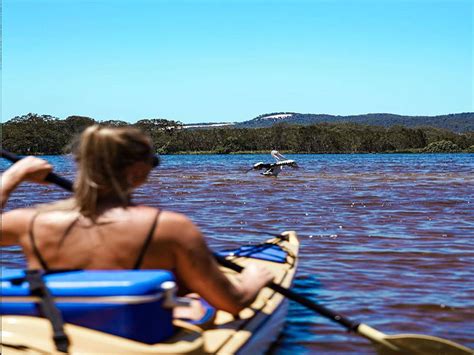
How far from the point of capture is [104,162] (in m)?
3.15

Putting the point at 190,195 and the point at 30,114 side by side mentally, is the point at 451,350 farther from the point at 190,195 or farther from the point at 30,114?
the point at 30,114

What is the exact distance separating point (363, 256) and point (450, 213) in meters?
5.79

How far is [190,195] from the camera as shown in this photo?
20.0 m

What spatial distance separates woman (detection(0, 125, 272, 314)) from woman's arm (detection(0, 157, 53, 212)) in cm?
28

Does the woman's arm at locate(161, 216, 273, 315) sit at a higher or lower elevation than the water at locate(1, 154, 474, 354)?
higher

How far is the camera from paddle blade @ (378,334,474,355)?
15.2ft

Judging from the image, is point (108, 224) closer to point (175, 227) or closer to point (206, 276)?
point (175, 227)

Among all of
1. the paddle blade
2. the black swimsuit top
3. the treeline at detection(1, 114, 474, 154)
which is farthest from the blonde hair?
the treeline at detection(1, 114, 474, 154)

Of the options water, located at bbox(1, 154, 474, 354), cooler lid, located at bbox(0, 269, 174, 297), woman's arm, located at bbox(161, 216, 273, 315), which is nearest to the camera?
cooler lid, located at bbox(0, 269, 174, 297)

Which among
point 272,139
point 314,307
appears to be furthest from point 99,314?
A: point 272,139

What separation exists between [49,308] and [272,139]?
129 metres

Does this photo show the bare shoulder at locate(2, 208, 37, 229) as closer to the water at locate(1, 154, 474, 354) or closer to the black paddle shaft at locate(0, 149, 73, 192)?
the black paddle shaft at locate(0, 149, 73, 192)

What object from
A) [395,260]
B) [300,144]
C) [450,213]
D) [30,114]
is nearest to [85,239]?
[395,260]

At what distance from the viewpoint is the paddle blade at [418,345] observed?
463 cm
